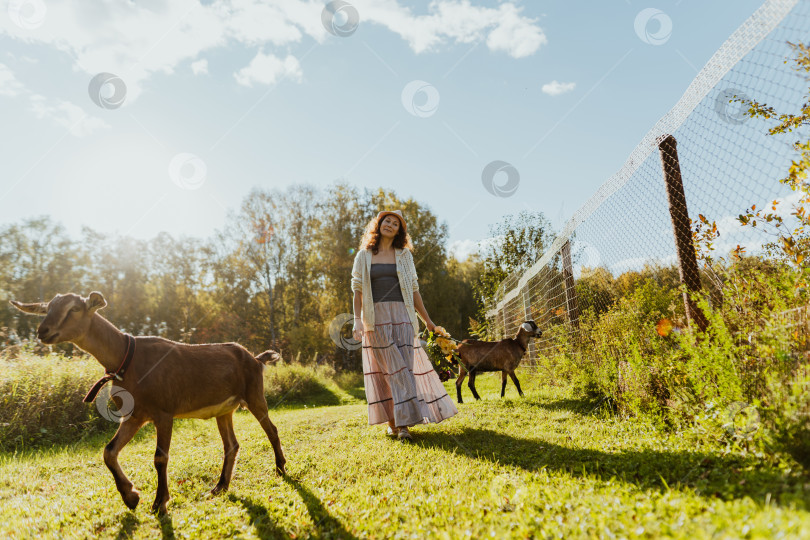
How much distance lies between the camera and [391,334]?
5195 mm

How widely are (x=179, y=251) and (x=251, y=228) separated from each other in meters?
9.70

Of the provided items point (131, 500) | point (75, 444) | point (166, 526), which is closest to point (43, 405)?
point (75, 444)

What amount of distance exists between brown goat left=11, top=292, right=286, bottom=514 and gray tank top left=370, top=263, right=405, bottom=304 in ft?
6.12

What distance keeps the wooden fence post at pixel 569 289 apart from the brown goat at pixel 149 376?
20.0ft

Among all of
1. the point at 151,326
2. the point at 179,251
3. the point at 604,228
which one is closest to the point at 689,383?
the point at 604,228

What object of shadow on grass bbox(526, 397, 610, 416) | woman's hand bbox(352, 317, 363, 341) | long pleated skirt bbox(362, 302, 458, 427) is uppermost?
woman's hand bbox(352, 317, 363, 341)

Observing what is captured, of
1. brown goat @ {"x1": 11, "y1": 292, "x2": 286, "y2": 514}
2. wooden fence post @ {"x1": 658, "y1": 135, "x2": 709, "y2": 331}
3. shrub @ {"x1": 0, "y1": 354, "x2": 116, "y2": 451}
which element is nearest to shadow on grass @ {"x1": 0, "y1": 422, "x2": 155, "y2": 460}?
shrub @ {"x1": 0, "y1": 354, "x2": 116, "y2": 451}

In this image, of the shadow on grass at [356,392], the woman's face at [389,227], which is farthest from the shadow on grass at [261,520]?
the shadow on grass at [356,392]

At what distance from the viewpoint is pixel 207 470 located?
435 centimetres

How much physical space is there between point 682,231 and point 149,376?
5.06 meters

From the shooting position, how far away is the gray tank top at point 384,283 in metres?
5.26

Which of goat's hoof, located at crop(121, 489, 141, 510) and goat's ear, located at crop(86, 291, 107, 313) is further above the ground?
goat's ear, located at crop(86, 291, 107, 313)

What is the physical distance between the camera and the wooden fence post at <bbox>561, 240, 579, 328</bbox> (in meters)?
8.09

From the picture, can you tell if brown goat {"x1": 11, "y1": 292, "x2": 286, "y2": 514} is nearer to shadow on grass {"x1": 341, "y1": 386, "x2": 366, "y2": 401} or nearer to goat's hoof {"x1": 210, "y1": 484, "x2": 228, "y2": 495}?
goat's hoof {"x1": 210, "y1": 484, "x2": 228, "y2": 495}
